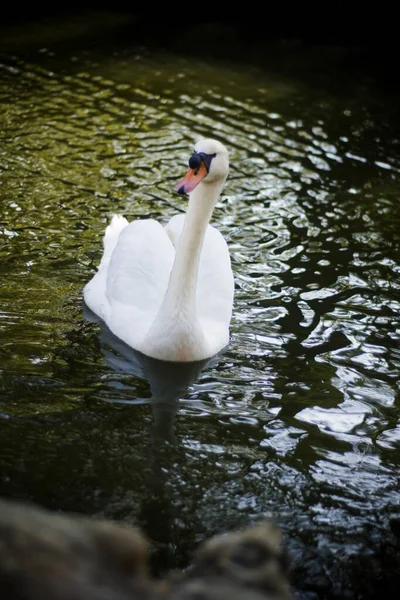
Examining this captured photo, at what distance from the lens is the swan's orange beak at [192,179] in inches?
195

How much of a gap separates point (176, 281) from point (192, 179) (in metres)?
0.63

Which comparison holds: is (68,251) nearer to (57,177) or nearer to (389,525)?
(57,177)

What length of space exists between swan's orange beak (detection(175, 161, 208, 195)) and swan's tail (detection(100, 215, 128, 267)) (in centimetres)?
145

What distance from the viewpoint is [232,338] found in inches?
225

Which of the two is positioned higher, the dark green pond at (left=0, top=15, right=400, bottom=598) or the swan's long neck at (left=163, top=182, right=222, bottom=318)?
the swan's long neck at (left=163, top=182, right=222, bottom=318)

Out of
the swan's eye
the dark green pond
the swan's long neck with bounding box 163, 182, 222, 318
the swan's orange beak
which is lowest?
the dark green pond

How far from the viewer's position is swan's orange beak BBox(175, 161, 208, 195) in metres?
4.95

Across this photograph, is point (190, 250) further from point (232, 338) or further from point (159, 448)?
point (159, 448)

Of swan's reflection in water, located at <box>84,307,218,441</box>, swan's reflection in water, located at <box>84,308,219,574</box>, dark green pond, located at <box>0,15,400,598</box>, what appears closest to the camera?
swan's reflection in water, located at <box>84,308,219,574</box>

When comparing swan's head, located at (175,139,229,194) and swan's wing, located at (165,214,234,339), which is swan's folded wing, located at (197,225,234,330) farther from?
swan's head, located at (175,139,229,194)

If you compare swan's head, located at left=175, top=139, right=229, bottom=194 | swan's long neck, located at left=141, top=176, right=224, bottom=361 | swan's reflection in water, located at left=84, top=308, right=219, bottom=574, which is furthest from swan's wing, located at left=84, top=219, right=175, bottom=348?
swan's head, located at left=175, top=139, right=229, bottom=194

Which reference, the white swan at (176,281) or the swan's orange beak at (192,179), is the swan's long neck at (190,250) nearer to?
the white swan at (176,281)

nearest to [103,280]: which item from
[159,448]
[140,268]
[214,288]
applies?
[140,268]

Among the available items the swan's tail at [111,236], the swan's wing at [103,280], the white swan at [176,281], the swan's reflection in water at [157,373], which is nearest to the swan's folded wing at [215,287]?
the white swan at [176,281]
